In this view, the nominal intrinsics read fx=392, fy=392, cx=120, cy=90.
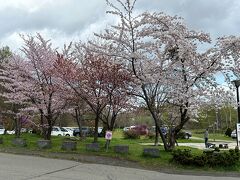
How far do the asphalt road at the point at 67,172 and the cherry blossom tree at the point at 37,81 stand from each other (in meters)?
6.66

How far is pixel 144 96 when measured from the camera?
17.9 metres

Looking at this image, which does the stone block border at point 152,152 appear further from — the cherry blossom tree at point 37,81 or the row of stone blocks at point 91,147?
the cherry blossom tree at point 37,81

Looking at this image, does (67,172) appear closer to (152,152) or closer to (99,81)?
(152,152)

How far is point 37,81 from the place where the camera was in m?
22.3

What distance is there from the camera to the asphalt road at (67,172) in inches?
459

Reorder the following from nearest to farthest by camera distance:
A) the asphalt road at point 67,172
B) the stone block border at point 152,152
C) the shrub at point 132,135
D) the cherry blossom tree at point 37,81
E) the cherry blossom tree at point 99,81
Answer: the asphalt road at point 67,172 < the stone block border at point 152,152 < the cherry blossom tree at point 99,81 < the cherry blossom tree at point 37,81 < the shrub at point 132,135

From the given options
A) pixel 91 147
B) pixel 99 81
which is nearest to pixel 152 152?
pixel 91 147

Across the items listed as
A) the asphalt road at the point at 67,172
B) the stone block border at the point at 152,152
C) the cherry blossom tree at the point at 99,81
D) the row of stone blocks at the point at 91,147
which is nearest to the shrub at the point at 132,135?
the cherry blossom tree at the point at 99,81

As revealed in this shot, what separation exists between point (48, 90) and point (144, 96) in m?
6.07

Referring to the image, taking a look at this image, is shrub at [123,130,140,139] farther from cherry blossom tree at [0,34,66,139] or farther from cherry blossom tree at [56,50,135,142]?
cherry blossom tree at [56,50,135,142]

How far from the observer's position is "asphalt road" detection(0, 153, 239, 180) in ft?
38.2

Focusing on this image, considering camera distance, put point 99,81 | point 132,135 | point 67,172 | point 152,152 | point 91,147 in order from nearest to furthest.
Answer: point 67,172, point 152,152, point 91,147, point 99,81, point 132,135

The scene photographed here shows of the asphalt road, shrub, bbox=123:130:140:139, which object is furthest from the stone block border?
shrub, bbox=123:130:140:139

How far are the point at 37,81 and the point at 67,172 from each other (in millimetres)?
10546
